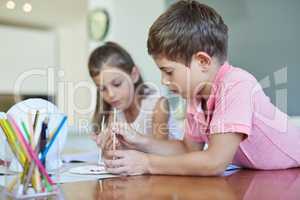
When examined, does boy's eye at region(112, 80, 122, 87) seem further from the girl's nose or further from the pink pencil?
the pink pencil

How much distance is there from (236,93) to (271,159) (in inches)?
8.2

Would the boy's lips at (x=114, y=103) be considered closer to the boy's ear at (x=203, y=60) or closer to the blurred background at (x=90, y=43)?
the blurred background at (x=90, y=43)

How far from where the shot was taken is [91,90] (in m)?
3.09

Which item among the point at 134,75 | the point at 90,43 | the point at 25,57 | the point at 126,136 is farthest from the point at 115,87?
the point at 25,57

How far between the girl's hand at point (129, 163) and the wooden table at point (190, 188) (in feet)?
0.11

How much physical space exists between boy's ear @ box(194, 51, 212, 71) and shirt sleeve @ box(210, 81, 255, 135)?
81 mm

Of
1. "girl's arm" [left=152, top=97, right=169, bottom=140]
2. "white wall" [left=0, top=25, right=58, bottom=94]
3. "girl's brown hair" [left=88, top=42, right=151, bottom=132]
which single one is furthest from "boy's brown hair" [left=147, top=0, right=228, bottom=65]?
"white wall" [left=0, top=25, right=58, bottom=94]

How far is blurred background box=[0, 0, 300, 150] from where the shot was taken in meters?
1.80

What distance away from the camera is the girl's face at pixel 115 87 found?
5.34 feet

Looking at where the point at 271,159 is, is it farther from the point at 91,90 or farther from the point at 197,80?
the point at 91,90

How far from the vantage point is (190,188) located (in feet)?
2.17

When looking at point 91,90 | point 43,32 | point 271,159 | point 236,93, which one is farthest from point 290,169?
point 43,32

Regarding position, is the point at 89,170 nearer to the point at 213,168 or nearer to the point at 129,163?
the point at 129,163

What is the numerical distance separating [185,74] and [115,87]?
73 centimetres
